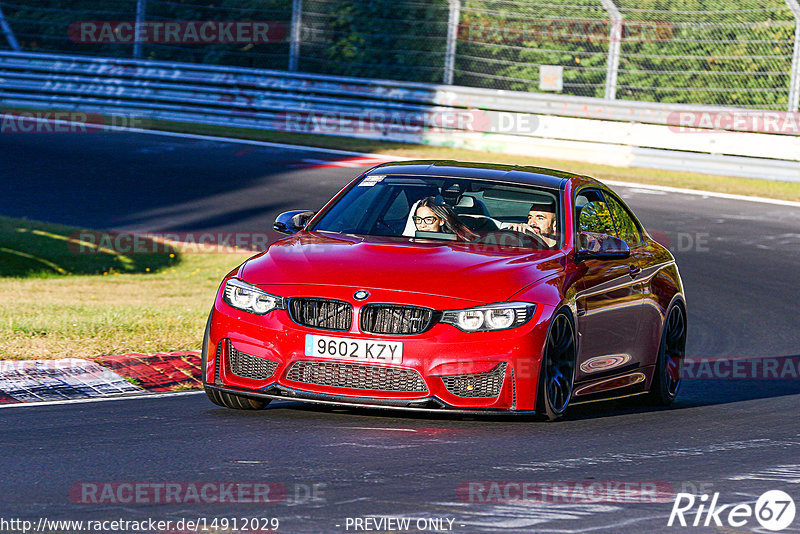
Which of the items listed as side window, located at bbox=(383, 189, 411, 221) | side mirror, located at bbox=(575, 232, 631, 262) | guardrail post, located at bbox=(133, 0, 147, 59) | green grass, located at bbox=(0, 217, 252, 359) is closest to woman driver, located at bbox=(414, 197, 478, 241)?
side window, located at bbox=(383, 189, 411, 221)

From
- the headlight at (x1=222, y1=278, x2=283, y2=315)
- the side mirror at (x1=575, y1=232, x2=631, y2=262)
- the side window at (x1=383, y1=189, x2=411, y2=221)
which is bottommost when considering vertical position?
the headlight at (x1=222, y1=278, x2=283, y2=315)

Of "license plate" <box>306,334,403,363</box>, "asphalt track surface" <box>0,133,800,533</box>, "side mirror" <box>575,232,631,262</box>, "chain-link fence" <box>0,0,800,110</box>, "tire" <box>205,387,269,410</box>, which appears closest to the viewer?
"asphalt track surface" <box>0,133,800,533</box>

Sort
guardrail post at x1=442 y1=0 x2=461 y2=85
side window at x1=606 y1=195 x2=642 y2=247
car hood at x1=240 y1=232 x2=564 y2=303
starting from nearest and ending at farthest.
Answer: car hood at x1=240 y1=232 x2=564 y2=303
side window at x1=606 y1=195 x2=642 y2=247
guardrail post at x1=442 y1=0 x2=461 y2=85

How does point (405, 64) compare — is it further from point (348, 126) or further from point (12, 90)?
point (12, 90)

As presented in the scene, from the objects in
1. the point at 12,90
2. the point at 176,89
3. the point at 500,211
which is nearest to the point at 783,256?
the point at 500,211

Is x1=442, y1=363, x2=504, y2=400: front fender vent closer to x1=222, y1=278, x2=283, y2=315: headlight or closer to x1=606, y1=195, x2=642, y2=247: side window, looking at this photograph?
x1=222, y1=278, x2=283, y2=315: headlight

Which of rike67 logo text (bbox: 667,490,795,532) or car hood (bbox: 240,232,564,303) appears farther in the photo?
car hood (bbox: 240,232,564,303)

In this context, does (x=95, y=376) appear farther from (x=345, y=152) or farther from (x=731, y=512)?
(x=345, y=152)

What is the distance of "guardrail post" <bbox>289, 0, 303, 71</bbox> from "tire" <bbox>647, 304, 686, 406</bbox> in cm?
1878

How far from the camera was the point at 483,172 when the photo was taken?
884cm

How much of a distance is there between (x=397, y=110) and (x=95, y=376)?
1759cm

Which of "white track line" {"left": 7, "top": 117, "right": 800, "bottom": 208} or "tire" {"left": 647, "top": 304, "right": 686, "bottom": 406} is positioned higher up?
"tire" {"left": 647, "top": 304, "right": 686, "bottom": 406}

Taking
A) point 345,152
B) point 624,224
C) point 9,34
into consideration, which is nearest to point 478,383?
point 624,224

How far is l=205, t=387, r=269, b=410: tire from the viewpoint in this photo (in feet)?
25.4
